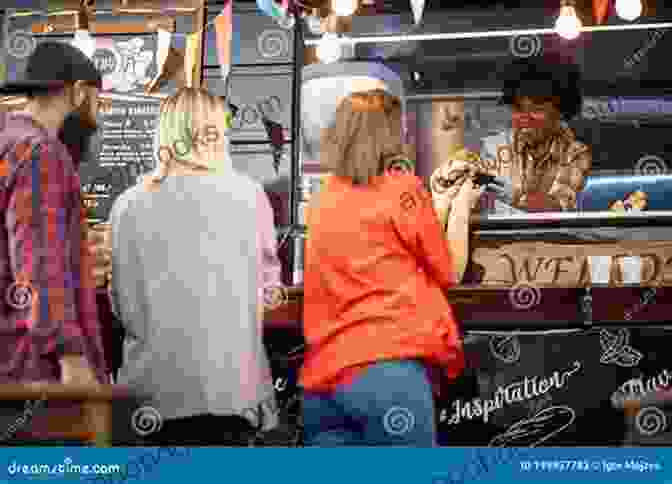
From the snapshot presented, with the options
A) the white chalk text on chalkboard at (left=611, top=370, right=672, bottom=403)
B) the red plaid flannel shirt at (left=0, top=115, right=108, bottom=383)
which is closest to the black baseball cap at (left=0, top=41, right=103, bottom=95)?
the red plaid flannel shirt at (left=0, top=115, right=108, bottom=383)

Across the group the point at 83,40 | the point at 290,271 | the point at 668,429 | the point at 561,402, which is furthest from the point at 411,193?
the point at 83,40

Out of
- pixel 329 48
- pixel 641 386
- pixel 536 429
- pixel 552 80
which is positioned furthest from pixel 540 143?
pixel 536 429

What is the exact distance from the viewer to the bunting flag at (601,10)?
4.34m

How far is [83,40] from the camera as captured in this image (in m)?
4.29

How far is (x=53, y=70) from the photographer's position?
414 centimetres

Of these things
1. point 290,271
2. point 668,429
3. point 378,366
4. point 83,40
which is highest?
point 83,40

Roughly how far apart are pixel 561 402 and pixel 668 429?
38 cm

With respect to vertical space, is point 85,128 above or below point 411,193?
above

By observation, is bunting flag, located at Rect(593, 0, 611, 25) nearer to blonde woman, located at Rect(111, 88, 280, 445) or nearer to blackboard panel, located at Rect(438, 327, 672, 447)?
blackboard panel, located at Rect(438, 327, 672, 447)

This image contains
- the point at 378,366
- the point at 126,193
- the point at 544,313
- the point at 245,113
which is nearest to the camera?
the point at 378,366

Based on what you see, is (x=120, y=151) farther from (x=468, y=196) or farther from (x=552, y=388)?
(x=552, y=388)

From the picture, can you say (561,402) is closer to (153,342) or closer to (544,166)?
(544,166)

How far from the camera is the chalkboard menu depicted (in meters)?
4.17

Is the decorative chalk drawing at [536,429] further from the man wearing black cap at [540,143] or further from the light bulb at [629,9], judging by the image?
the light bulb at [629,9]
